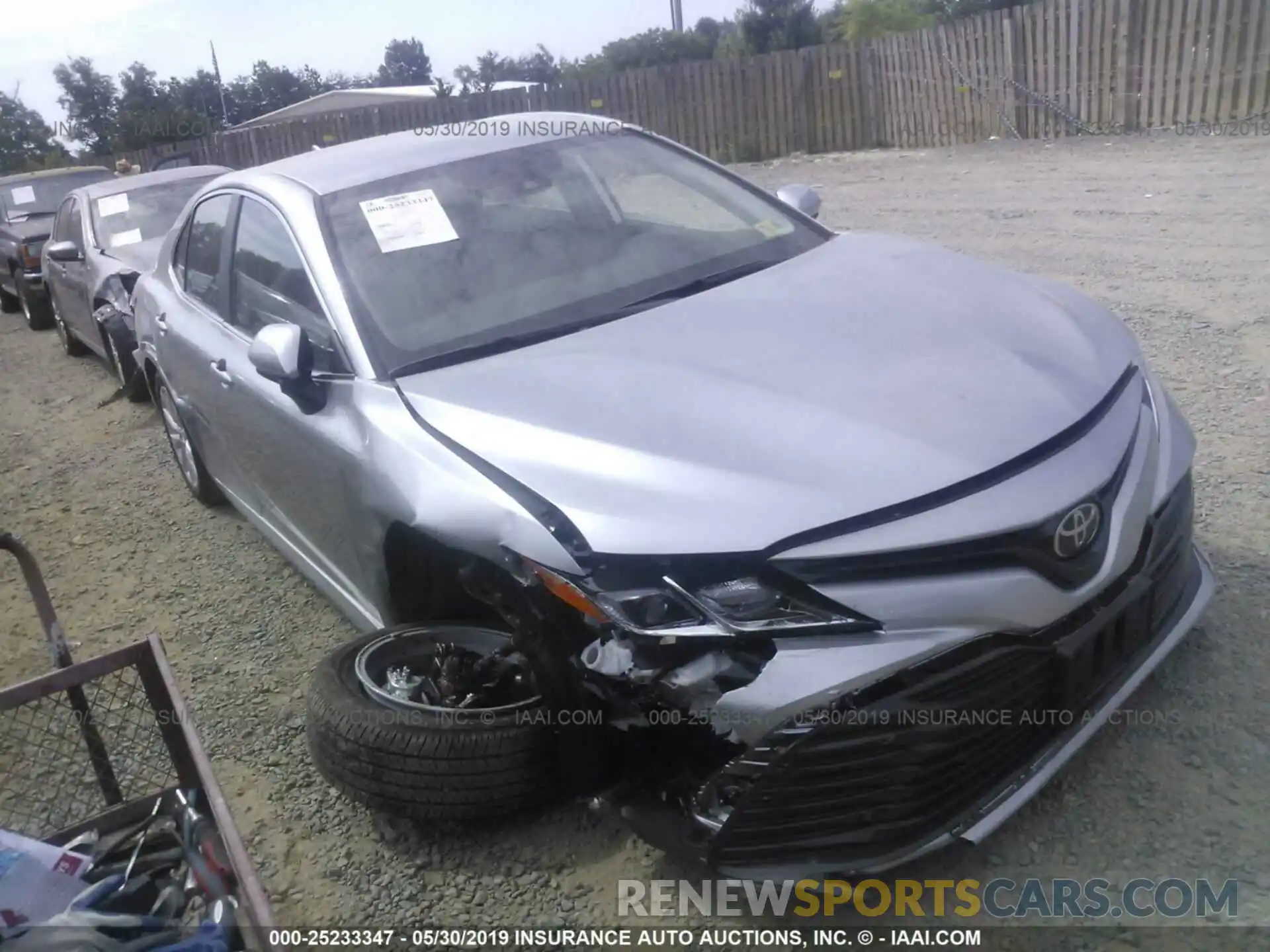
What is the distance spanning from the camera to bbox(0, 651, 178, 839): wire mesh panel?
103 inches

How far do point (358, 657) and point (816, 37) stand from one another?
149ft

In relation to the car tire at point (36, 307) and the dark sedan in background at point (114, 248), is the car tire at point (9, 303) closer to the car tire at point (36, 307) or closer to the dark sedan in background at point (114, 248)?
the car tire at point (36, 307)

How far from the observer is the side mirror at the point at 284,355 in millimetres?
3057

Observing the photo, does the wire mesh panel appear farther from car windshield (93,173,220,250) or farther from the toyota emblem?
car windshield (93,173,220,250)

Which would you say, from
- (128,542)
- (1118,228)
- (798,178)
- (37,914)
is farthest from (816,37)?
(37,914)

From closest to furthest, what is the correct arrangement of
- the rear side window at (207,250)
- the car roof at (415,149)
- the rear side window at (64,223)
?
the car roof at (415,149) < the rear side window at (207,250) < the rear side window at (64,223)

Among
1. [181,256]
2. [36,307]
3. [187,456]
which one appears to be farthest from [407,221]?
[36,307]

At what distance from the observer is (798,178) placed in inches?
598

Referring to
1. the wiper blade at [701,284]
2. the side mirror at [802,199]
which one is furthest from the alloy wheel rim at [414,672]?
the side mirror at [802,199]

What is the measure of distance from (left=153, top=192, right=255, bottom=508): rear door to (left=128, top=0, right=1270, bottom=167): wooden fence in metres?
12.2

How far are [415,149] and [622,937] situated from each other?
2.74 metres

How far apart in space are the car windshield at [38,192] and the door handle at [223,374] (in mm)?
9280

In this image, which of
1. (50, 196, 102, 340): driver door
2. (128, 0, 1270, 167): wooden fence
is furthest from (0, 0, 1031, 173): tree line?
(50, 196, 102, 340): driver door

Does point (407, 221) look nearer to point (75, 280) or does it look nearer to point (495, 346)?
point (495, 346)
